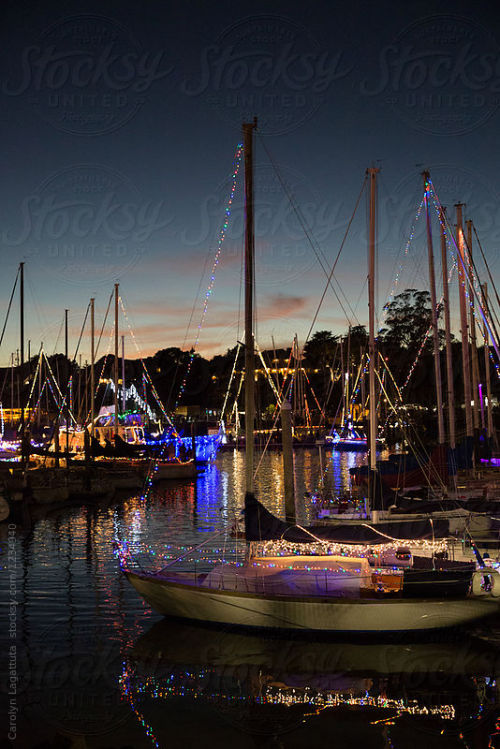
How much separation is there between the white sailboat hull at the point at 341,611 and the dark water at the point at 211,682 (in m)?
0.54

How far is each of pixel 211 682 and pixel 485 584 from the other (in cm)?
685

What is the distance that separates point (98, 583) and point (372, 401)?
35.3ft

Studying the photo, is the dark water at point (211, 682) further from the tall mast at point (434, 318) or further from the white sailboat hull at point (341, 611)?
the tall mast at point (434, 318)

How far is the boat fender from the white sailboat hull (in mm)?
178

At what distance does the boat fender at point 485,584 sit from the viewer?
16875 mm

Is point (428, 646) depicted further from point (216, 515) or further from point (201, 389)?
point (201, 389)

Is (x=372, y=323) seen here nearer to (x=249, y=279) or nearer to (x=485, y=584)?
(x=249, y=279)

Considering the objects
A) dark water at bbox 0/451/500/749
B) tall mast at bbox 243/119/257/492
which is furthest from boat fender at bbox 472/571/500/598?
tall mast at bbox 243/119/257/492

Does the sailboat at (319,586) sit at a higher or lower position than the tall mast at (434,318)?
lower

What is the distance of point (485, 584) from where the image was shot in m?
17.0

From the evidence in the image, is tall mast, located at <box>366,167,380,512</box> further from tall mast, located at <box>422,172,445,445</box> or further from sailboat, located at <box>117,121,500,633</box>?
tall mast, located at <box>422,172,445,445</box>

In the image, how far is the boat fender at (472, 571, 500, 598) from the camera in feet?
55.4

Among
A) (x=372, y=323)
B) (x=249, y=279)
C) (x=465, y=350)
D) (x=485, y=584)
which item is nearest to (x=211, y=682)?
(x=485, y=584)

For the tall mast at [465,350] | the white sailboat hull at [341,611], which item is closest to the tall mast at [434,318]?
the tall mast at [465,350]
